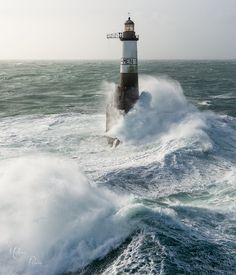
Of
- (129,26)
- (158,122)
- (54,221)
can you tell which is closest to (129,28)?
(129,26)

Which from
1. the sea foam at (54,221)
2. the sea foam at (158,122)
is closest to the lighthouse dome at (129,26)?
the sea foam at (158,122)

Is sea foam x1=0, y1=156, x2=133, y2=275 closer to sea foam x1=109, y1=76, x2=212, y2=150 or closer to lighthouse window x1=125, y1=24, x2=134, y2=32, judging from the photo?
sea foam x1=109, y1=76, x2=212, y2=150

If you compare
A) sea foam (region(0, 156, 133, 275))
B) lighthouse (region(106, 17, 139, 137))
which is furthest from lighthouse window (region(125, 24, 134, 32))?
sea foam (region(0, 156, 133, 275))

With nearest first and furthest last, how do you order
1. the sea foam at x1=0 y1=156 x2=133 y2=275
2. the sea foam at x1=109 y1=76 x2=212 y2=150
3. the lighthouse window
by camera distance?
1. the sea foam at x1=0 y1=156 x2=133 y2=275
2. the sea foam at x1=109 y1=76 x2=212 y2=150
3. the lighthouse window

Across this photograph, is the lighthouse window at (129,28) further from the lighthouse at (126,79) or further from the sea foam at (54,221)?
the sea foam at (54,221)

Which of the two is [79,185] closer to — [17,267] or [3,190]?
[3,190]

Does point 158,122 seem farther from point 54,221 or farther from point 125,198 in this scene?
point 54,221

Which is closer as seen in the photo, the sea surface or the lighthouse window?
the sea surface
